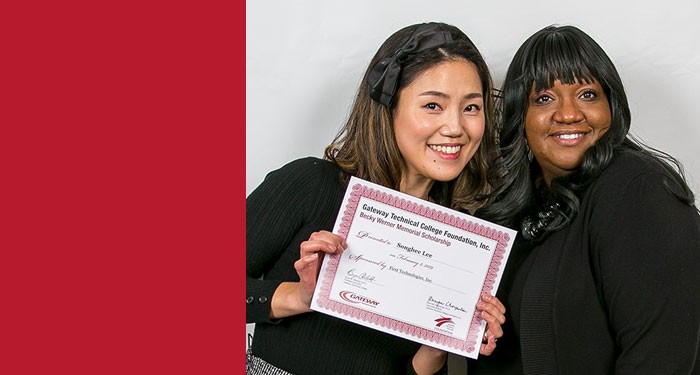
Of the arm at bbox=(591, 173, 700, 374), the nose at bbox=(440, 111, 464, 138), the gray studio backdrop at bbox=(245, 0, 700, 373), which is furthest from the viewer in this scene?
the gray studio backdrop at bbox=(245, 0, 700, 373)

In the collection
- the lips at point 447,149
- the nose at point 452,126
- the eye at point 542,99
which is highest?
the eye at point 542,99

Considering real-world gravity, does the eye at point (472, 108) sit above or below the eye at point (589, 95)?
below

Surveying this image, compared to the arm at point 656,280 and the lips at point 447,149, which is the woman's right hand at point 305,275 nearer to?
the lips at point 447,149

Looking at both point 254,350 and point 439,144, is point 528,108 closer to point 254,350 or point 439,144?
point 439,144

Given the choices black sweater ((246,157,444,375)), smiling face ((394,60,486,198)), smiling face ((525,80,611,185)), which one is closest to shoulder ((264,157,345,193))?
black sweater ((246,157,444,375))

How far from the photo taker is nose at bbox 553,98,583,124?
4.99ft

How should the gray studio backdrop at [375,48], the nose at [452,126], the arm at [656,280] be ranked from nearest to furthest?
the arm at [656,280]
the nose at [452,126]
the gray studio backdrop at [375,48]

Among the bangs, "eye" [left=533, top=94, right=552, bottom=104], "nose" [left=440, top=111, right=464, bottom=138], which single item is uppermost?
the bangs

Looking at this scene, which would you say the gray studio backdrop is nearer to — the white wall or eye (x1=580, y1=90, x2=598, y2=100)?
the white wall

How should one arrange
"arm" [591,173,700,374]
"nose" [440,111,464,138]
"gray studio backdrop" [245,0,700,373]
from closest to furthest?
"arm" [591,173,700,374] < "nose" [440,111,464,138] < "gray studio backdrop" [245,0,700,373]

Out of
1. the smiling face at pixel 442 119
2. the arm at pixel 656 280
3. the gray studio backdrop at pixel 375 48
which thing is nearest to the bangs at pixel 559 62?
the smiling face at pixel 442 119

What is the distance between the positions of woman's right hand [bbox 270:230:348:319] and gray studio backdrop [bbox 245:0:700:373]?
0.54 m

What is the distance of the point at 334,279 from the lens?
1438mm

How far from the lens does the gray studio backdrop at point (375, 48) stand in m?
1.95
